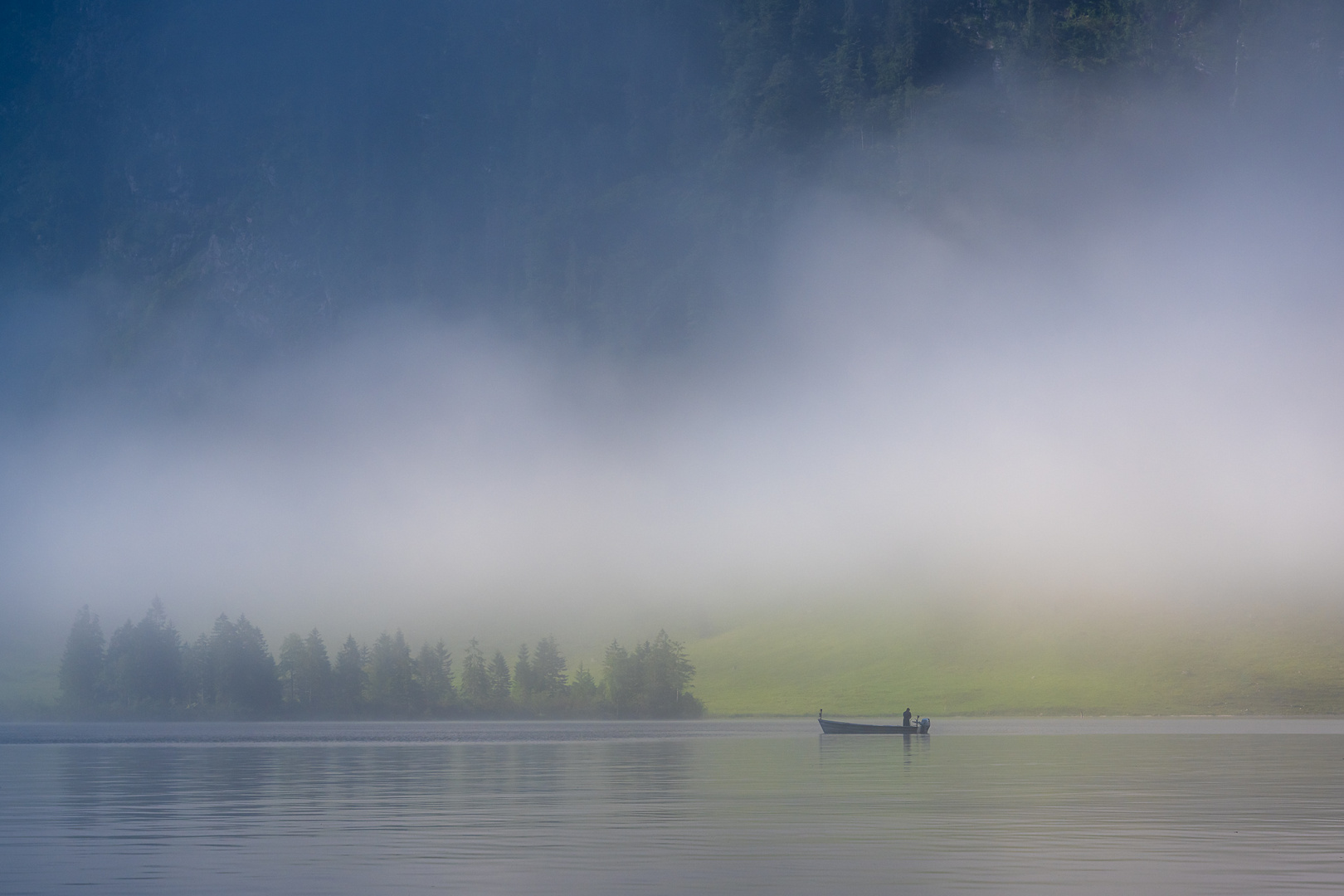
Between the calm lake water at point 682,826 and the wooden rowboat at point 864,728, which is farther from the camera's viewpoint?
the wooden rowboat at point 864,728

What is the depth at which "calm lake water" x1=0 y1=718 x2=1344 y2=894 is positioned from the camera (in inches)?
1219

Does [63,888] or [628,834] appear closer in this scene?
[63,888]

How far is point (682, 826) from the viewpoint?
43594 mm

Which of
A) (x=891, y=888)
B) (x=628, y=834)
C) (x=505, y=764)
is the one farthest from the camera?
(x=505, y=764)

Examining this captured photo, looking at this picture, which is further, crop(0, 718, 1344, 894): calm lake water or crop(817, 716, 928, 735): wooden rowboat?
crop(817, 716, 928, 735): wooden rowboat

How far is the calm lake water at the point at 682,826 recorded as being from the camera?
102 ft

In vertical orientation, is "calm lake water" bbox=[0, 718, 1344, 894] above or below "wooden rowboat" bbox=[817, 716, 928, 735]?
above

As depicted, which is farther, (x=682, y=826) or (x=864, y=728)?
(x=864, y=728)

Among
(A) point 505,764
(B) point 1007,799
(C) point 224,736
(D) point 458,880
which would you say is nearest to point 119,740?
(C) point 224,736

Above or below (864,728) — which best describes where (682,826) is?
above

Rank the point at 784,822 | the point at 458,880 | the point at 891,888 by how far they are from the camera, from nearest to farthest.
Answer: the point at 891,888 < the point at 458,880 < the point at 784,822

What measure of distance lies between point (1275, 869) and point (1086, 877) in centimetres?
488

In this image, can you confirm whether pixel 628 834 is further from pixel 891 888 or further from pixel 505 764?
pixel 505 764

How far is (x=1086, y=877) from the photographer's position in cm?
3053
